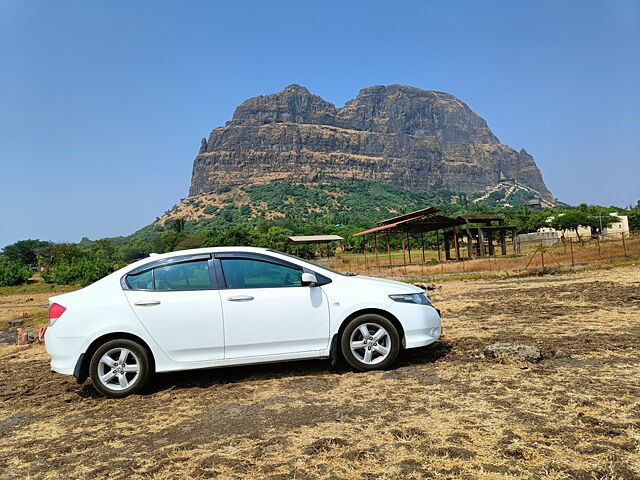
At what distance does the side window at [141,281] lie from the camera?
510 cm

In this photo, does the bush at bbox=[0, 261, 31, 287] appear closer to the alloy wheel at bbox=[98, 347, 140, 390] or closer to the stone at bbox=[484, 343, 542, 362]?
the alloy wheel at bbox=[98, 347, 140, 390]

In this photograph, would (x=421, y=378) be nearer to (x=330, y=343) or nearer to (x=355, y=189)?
(x=330, y=343)

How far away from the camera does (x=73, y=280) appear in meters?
40.1

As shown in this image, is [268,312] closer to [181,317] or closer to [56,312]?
[181,317]

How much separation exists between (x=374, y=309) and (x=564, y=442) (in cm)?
252

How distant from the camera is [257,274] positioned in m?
5.25

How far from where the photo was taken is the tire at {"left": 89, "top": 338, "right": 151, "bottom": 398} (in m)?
4.85

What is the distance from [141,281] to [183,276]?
487 mm

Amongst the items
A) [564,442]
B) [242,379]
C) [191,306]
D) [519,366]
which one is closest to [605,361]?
[519,366]

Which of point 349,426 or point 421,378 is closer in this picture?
point 349,426

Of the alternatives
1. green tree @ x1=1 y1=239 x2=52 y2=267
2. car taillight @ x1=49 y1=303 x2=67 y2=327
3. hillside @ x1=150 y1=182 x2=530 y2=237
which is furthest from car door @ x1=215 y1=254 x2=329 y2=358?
hillside @ x1=150 y1=182 x2=530 y2=237

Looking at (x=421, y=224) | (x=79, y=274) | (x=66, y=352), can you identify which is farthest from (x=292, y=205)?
(x=66, y=352)

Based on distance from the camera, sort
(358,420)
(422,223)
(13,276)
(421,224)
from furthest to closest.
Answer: (13,276) → (421,224) → (422,223) → (358,420)

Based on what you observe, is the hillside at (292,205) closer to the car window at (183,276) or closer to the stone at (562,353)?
the stone at (562,353)
